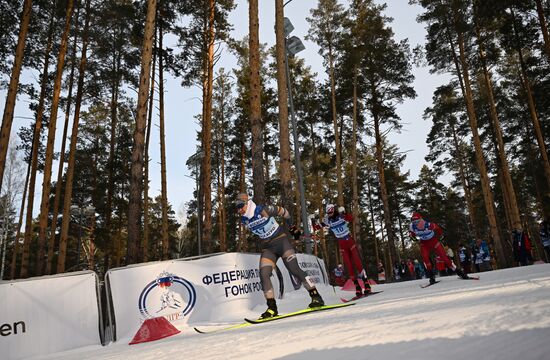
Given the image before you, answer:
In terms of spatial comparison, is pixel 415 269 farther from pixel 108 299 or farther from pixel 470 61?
pixel 108 299

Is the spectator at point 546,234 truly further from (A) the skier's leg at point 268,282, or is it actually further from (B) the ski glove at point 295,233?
(A) the skier's leg at point 268,282

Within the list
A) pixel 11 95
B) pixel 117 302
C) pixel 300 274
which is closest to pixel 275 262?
pixel 300 274

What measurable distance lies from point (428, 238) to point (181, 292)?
6070 mm

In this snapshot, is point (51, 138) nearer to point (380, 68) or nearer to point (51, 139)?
point (51, 139)

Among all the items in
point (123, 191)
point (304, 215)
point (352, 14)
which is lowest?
point (304, 215)

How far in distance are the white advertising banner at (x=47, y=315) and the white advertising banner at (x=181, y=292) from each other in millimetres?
464

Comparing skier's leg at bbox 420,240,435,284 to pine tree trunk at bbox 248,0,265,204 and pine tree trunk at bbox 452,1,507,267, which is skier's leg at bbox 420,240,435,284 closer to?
pine tree trunk at bbox 248,0,265,204

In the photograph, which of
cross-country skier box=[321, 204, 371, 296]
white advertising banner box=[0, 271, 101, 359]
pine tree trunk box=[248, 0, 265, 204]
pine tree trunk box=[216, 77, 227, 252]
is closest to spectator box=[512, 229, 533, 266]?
cross-country skier box=[321, 204, 371, 296]

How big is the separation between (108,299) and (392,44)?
22.5 m

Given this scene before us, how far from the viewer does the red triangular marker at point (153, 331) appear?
18.1ft

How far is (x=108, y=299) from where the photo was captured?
641 cm

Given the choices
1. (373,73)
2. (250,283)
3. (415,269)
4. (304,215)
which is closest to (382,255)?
(415,269)

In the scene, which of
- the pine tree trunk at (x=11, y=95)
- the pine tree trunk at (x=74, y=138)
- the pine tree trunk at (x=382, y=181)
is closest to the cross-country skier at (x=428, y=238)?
the pine tree trunk at (x=382, y=181)

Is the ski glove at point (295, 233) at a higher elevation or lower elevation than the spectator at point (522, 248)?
higher
